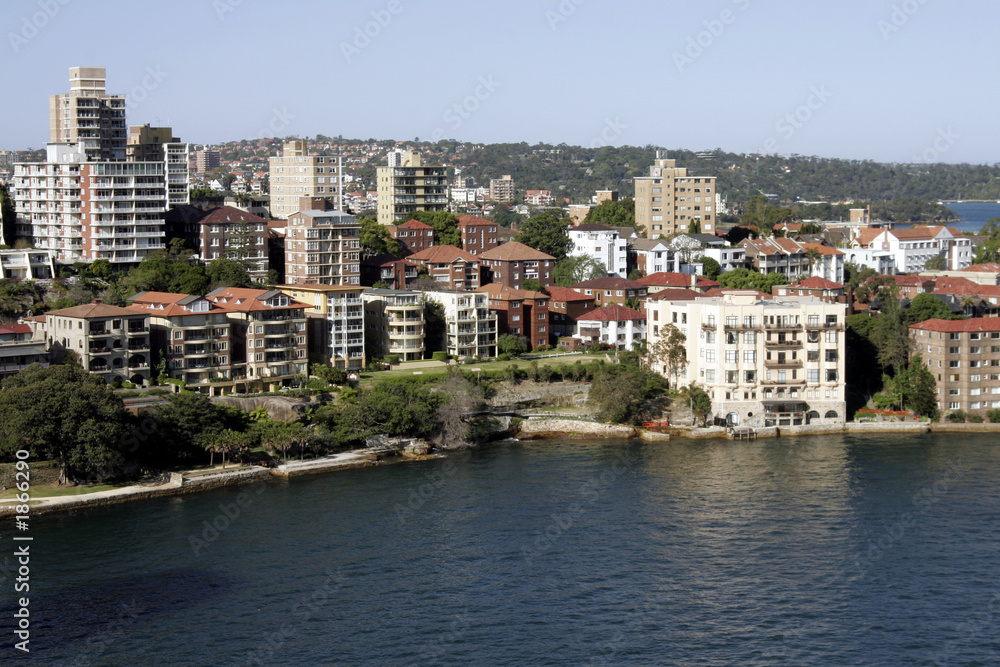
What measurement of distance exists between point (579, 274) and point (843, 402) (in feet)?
51.2

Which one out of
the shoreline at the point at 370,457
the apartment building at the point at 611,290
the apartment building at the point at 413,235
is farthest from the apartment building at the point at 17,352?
A: the apartment building at the point at 413,235

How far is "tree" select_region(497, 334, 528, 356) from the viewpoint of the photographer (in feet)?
136

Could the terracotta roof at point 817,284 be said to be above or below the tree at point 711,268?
below

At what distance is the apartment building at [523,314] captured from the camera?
1687 inches

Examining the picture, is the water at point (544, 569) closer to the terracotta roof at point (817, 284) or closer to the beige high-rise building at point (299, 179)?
the terracotta roof at point (817, 284)

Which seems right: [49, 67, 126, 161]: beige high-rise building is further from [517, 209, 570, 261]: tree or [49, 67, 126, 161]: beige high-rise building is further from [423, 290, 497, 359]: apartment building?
[423, 290, 497, 359]: apartment building

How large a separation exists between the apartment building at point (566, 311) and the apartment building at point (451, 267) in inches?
163

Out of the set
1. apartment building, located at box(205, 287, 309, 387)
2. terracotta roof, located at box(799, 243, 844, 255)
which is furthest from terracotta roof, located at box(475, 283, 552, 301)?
terracotta roof, located at box(799, 243, 844, 255)

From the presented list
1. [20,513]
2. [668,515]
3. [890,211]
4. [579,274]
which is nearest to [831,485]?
[668,515]

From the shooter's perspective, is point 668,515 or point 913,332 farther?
point 913,332

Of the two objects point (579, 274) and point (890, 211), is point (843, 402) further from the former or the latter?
point (890, 211)

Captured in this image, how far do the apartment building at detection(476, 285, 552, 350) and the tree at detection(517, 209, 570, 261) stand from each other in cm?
1007

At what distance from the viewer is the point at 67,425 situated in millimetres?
28359

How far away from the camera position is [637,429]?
36312mm
